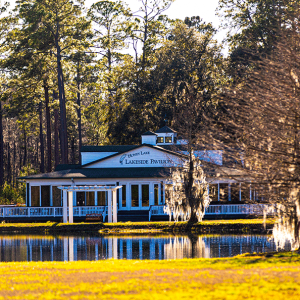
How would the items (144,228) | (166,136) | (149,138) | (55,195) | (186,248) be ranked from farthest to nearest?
(166,136) < (149,138) < (55,195) < (144,228) < (186,248)

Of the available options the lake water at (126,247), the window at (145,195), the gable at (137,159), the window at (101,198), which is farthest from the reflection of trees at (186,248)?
the gable at (137,159)

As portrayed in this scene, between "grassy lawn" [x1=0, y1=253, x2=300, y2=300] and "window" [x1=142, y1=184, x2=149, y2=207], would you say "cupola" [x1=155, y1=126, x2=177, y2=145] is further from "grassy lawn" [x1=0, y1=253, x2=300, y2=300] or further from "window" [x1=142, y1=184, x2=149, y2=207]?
"grassy lawn" [x1=0, y1=253, x2=300, y2=300]

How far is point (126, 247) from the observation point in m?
22.5

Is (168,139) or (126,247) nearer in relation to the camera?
(126,247)

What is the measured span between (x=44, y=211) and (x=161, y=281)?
26.8 m

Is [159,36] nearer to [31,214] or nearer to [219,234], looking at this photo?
[31,214]

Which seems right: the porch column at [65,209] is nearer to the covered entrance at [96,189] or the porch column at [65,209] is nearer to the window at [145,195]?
the covered entrance at [96,189]

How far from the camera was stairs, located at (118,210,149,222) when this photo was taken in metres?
36.1

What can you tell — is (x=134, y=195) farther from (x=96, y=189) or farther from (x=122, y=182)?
(x=96, y=189)

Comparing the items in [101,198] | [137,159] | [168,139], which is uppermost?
[168,139]

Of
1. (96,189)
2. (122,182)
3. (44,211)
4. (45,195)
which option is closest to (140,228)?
(96,189)

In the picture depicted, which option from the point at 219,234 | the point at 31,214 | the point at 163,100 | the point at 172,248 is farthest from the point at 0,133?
the point at 172,248

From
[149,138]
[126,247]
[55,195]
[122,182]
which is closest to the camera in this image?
[126,247]

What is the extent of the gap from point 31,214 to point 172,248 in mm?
17426
